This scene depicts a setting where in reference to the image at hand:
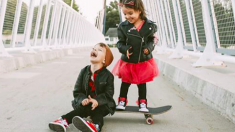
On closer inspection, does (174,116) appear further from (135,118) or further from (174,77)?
(174,77)

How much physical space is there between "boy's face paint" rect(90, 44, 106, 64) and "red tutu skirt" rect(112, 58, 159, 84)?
372mm

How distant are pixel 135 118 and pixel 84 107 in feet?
2.05

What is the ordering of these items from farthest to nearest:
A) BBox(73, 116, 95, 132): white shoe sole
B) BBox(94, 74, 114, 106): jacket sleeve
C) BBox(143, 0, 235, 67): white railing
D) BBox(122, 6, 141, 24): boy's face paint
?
BBox(143, 0, 235, 67): white railing → BBox(122, 6, 141, 24): boy's face paint → BBox(94, 74, 114, 106): jacket sleeve → BBox(73, 116, 95, 132): white shoe sole

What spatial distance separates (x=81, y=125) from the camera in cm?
263

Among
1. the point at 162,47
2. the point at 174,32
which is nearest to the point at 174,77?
the point at 174,32

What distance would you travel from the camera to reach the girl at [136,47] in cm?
325

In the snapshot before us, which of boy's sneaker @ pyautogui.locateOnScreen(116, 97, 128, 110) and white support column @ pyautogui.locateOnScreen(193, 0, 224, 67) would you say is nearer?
boy's sneaker @ pyautogui.locateOnScreen(116, 97, 128, 110)

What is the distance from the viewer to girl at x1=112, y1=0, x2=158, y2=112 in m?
3.25

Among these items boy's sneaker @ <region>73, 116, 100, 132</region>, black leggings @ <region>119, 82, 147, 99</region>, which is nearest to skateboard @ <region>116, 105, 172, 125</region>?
black leggings @ <region>119, 82, 147, 99</region>

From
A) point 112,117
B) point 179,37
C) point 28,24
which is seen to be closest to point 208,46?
point 179,37

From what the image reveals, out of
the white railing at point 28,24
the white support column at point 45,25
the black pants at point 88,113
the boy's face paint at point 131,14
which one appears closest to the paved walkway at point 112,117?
the black pants at point 88,113

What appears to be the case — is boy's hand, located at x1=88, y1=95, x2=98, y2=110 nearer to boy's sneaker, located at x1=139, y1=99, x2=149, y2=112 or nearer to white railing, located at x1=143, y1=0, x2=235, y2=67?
boy's sneaker, located at x1=139, y1=99, x2=149, y2=112

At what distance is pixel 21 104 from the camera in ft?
12.7

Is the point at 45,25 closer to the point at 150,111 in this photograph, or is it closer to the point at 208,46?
the point at 208,46
